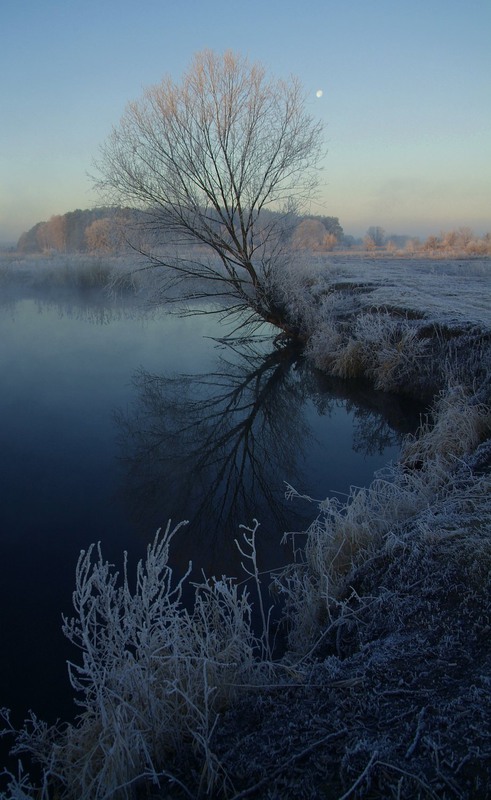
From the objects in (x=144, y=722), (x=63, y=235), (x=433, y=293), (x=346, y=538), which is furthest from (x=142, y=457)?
(x=63, y=235)

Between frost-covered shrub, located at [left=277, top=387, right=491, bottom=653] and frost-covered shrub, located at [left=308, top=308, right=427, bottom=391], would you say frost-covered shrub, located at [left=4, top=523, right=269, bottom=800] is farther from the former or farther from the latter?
frost-covered shrub, located at [left=308, top=308, right=427, bottom=391]

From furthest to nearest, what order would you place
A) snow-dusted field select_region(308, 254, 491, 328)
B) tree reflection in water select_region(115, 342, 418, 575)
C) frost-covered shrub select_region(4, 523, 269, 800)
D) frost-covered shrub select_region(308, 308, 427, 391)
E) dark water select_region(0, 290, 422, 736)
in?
snow-dusted field select_region(308, 254, 491, 328) → frost-covered shrub select_region(308, 308, 427, 391) → tree reflection in water select_region(115, 342, 418, 575) → dark water select_region(0, 290, 422, 736) → frost-covered shrub select_region(4, 523, 269, 800)

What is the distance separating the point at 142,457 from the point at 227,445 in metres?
1.31

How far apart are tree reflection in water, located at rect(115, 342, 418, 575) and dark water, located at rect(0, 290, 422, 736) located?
0.08ft

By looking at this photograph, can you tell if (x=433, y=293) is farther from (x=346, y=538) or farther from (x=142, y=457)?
(x=346, y=538)

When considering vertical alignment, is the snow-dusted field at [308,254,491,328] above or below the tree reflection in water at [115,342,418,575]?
above

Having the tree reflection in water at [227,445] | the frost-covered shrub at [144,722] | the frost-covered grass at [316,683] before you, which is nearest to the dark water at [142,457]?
the tree reflection in water at [227,445]

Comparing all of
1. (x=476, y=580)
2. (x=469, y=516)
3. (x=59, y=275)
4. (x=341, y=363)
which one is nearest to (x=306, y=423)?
(x=341, y=363)

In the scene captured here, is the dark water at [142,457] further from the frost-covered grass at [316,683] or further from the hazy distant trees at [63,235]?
the hazy distant trees at [63,235]

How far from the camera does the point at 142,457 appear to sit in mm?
6910

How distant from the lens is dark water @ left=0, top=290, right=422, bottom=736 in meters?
4.11

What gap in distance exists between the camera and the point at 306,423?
851 centimetres

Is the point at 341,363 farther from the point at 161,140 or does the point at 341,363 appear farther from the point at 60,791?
the point at 60,791

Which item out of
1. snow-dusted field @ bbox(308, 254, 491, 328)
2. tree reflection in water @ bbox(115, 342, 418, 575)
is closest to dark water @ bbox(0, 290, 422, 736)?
tree reflection in water @ bbox(115, 342, 418, 575)
